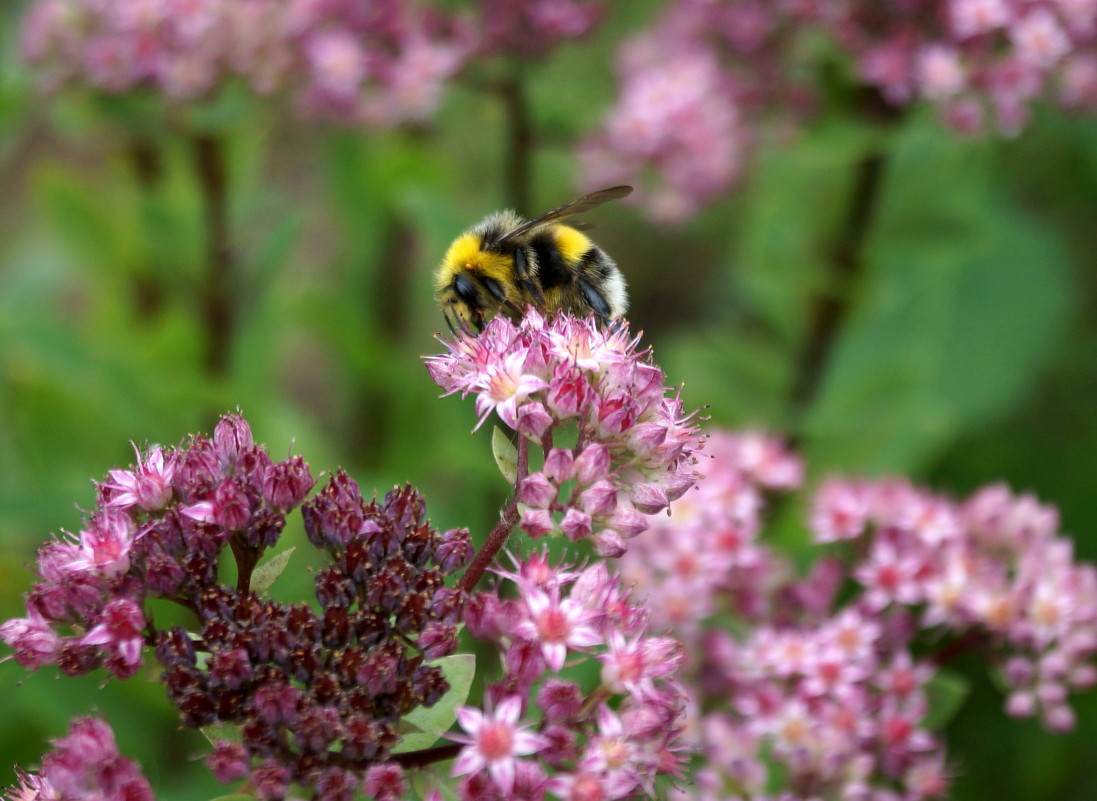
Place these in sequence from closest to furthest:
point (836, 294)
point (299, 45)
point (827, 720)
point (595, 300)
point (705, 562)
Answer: point (827, 720) → point (595, 300) → point (705, 562) → point (299, 45) → point (836, 294)

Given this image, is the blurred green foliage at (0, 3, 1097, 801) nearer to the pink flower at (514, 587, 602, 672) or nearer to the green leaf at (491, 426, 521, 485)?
the green leaf at (491, 426, 521, 485)

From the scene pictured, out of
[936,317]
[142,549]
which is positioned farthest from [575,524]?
[936,317]

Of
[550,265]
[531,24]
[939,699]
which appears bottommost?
[939,699]

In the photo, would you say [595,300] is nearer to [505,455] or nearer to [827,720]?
[505,455]

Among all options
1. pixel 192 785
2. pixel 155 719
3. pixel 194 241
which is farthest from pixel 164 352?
pixel 192 785

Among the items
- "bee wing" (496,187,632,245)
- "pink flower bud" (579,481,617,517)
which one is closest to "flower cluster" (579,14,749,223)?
"bee wing" (496,187,632,245)

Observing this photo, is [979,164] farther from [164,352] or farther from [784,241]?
[164,352]

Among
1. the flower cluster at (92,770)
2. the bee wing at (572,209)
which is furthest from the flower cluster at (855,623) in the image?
the flower cluster at (92,770)
